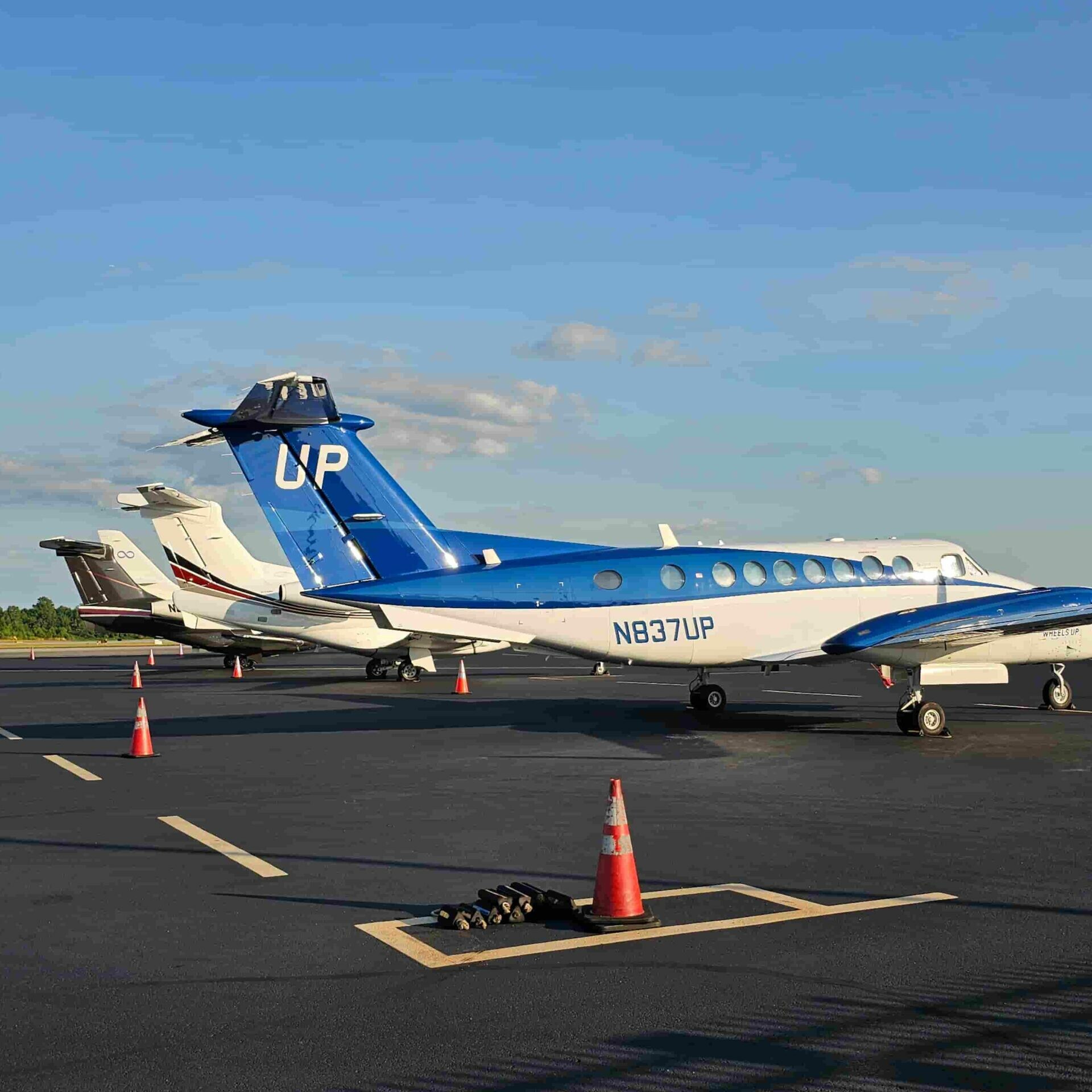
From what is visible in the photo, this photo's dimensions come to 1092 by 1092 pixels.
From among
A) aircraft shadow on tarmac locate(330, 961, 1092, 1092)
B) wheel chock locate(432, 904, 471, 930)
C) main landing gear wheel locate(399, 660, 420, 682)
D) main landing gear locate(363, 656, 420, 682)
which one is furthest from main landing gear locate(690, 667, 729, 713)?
aircraft shadow on tarmac locate(330, 961, 1092, 1092)

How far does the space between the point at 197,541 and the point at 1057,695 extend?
27.0 metres

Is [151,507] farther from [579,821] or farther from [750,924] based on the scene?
[750,924]

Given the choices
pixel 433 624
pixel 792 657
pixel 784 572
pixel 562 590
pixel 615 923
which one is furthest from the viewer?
pixel 784 572

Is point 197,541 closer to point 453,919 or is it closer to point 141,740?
point 141,740

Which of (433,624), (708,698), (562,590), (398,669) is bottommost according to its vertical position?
(708,698)

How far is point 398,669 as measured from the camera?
3631 cm

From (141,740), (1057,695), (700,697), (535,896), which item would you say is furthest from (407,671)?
(535,896)

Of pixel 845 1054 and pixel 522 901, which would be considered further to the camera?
pixel 522 901

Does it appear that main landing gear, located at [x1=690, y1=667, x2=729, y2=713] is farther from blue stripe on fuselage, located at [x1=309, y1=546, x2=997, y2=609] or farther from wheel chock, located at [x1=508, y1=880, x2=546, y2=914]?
wheel chock, located at [x1=508, y1=880, x2=546, y2=914]

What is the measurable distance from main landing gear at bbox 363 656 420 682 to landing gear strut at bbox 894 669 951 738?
1868cm

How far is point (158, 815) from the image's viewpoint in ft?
39.1

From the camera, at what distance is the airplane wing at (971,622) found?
19.0 meters

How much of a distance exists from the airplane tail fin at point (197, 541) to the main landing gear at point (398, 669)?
4640 mm

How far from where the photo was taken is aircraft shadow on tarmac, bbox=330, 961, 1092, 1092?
16.5 ft
